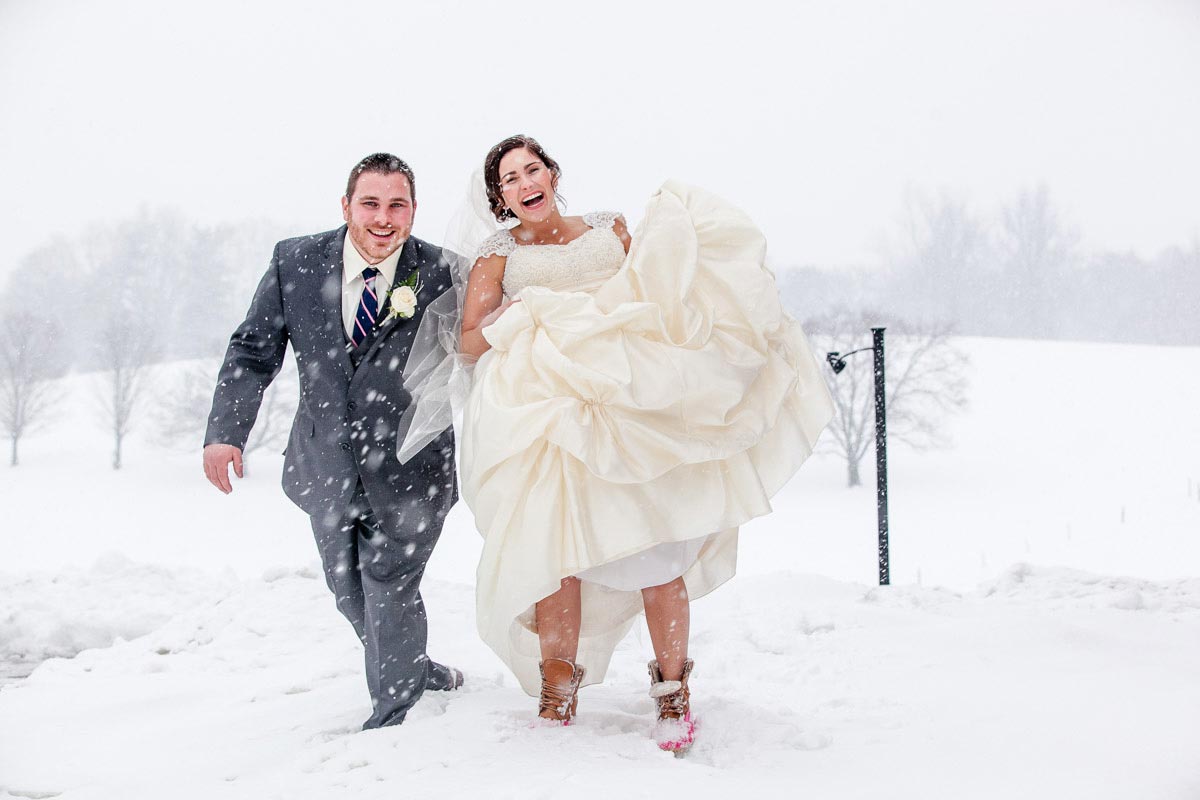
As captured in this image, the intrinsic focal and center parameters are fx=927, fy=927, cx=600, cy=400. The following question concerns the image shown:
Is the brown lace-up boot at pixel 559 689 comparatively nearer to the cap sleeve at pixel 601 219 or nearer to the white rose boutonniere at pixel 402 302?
the white rose boutonniere at pixel 402 302

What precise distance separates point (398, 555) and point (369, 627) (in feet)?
0.81

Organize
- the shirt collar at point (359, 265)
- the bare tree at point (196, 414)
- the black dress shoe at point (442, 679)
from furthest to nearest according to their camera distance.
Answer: the bare tree at point (196, 414) → the black dress shoe at point (442, 679) → the shirt collar at point (359, 265)

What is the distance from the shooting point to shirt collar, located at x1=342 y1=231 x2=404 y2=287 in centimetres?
292

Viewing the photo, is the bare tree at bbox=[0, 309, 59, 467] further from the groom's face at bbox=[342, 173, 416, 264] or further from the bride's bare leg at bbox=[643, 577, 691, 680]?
the bride's bare leg at bbox=[643, 577, 691, 680]

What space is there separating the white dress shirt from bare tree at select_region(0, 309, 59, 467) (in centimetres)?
1649

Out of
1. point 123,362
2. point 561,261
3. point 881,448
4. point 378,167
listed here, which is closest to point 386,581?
point 561,261

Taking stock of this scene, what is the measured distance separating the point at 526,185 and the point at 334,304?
704 millimetres

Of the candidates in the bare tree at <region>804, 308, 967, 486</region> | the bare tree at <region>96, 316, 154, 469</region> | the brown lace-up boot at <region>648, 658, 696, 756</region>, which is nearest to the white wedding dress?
the brown lace-up boot at <region>648, 658, 696, 756</region>

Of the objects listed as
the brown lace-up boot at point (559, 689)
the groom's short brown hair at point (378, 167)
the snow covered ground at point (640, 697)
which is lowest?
the snow covered ground at point (640, 697)

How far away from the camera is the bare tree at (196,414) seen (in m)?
17.0

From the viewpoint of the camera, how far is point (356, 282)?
293 cm

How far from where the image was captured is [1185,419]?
54.3 ft

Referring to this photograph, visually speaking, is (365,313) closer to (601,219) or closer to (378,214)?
(378,214)

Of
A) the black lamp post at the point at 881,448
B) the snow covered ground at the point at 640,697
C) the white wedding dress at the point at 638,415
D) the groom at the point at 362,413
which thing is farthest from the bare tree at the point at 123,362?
the white wedding dress at the point at 638,415
